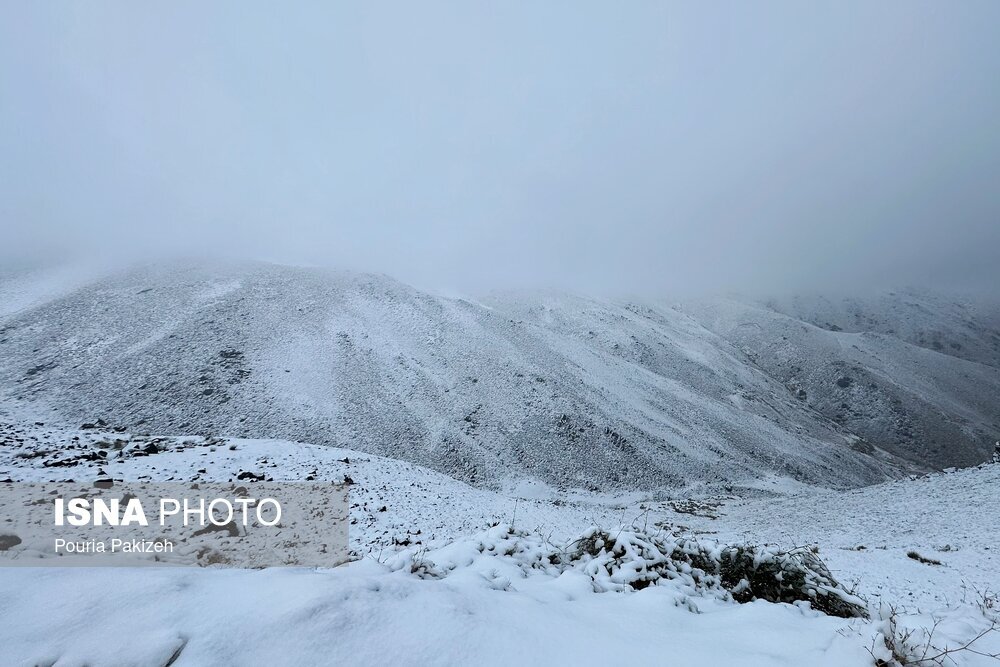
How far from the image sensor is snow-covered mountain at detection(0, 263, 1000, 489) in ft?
115

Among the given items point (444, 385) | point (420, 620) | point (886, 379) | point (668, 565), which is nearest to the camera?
point (420, 620)

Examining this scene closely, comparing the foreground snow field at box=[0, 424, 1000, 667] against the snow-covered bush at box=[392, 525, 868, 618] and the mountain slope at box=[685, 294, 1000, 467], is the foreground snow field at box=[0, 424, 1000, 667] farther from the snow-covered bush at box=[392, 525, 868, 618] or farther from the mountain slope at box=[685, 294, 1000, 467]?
the mountain slope at box=[685, 294, 1000, 467]

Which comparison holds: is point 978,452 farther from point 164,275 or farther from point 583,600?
point 164,275

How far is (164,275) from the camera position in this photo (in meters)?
53.6

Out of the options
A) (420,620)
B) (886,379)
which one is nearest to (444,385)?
(420,620)

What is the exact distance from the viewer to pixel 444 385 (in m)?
43.9

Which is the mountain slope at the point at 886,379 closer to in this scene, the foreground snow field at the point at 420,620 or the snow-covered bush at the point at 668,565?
the foreground snow field at the point at 420,620

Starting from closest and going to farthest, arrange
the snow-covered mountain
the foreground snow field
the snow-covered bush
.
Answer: the foreground snow field, the snow-covered bush, the snow-covered mountain

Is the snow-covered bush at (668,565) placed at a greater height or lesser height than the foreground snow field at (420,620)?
lesser

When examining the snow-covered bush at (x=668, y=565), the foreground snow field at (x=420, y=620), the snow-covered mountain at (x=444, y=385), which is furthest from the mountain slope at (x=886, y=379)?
the snow-covered bush at (x=668, y=565)

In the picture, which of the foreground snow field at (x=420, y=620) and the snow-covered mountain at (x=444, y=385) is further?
the snow-covered mountain at (x=444, y=385)

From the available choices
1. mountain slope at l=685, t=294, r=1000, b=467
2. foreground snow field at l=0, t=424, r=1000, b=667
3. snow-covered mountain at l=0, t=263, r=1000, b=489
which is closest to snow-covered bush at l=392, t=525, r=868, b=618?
foreground snow field at l=0, t=424, r=1000, b=667

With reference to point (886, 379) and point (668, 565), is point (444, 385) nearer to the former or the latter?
point (668, 565)

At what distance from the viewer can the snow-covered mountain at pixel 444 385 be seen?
35.1 m
